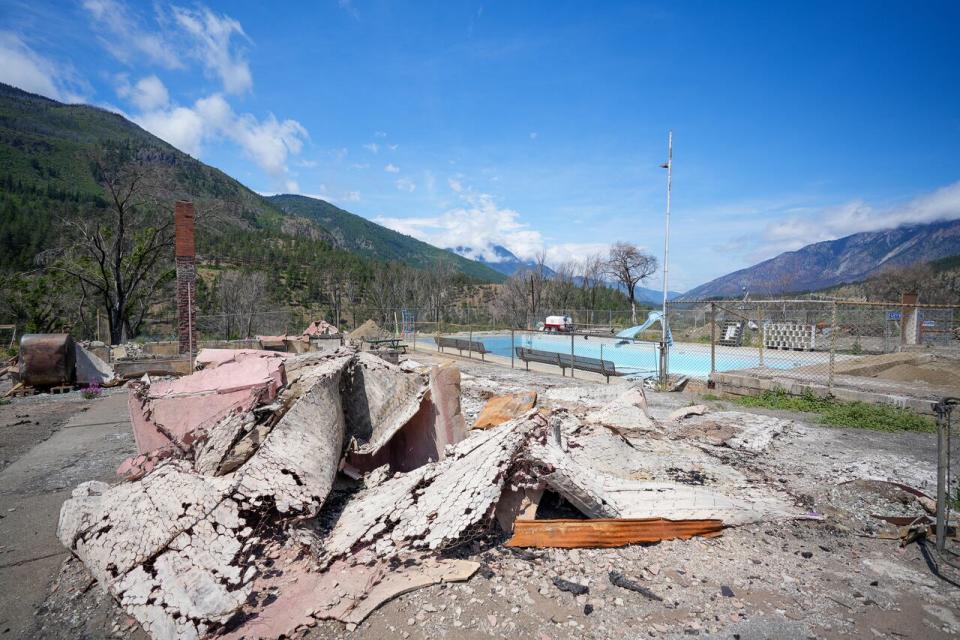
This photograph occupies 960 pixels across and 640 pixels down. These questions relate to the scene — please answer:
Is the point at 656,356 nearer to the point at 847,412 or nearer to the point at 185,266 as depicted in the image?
the point at 847,412

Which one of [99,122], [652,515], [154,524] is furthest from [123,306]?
[99,122]

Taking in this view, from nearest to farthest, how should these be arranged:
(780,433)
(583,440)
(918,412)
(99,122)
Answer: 1. (583,440)
2. (780,433)
3. (918,412)
4. (99,122)

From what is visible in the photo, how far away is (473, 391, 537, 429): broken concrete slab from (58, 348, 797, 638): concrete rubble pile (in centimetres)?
54

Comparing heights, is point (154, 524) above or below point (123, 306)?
below

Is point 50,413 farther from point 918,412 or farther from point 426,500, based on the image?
point 918,412

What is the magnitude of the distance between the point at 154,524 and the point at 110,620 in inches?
19.7

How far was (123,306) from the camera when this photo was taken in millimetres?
19578

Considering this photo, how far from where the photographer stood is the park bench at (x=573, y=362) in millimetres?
11727

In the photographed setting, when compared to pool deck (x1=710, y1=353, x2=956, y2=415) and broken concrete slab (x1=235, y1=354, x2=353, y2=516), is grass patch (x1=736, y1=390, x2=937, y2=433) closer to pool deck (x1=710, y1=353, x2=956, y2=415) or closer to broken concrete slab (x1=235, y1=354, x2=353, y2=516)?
pool deck (x1=710, y1=353, x2=956, y2=415)

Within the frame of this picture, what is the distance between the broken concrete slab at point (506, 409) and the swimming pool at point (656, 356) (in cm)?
762

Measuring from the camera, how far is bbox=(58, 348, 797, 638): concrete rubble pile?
2535 millimetres

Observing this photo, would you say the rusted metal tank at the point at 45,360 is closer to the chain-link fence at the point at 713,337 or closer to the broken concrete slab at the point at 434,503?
the chain-link fence at the point at 713,337

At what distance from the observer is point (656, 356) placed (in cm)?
1756

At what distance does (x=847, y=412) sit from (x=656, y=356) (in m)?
10.3
